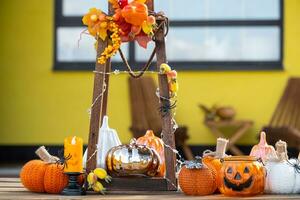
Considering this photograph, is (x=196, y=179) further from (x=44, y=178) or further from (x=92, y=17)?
(x=92, y=17)

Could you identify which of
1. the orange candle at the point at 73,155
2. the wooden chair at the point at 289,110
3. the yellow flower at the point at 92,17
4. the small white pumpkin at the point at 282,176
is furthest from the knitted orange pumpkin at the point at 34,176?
the wooden chair at the point at 289,110

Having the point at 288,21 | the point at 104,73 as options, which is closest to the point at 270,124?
the point at 288,21

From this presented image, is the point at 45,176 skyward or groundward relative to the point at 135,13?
groundward

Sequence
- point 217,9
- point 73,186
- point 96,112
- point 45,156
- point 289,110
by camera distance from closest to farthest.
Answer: point 73,186, point 96,112, point 45,156, point 289,110, point 217,9

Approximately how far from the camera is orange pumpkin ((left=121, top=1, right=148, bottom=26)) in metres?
3.55

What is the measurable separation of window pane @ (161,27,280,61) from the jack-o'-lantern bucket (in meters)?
6.43

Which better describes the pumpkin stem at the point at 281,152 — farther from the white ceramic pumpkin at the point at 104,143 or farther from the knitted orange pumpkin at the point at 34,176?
the knitted orange pumpkin at the point at 34,176

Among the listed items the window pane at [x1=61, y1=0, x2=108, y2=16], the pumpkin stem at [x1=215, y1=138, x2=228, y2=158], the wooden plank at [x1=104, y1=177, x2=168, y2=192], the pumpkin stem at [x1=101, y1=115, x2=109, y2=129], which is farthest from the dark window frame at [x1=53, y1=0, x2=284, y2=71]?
the wooden plank at [x1=104, y1=177, x2=168, y2=192]

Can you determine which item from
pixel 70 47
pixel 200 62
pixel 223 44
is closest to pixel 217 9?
pixel 223 44

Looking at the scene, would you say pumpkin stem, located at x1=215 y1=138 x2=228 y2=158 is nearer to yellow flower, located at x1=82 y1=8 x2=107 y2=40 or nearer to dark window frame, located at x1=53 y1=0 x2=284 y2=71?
yellow flower, located at x1=82 y1=8 x2=107 y2=40

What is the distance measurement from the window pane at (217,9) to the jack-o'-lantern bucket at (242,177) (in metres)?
6.50

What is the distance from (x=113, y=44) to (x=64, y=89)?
246 inches

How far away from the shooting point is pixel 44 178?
11.8ft

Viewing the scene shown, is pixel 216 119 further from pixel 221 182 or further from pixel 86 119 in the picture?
pixel 221 182
